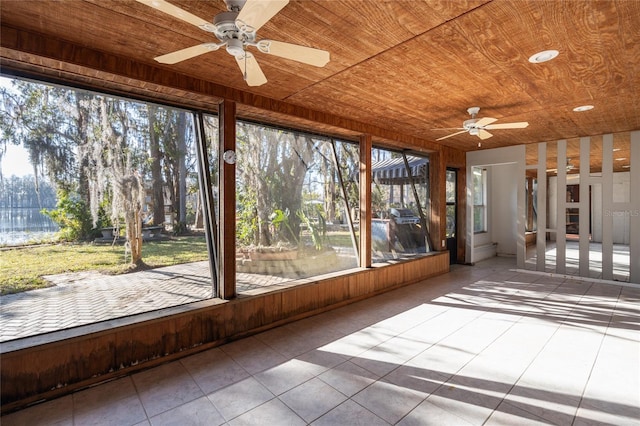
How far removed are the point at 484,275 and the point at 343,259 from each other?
11.2 ft

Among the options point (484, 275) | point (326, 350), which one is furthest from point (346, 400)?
point (484, 275)

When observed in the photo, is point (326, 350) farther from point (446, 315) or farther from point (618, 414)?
point (618, 414)

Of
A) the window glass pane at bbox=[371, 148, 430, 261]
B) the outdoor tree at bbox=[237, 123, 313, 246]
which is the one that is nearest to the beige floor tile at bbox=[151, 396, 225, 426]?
the outdoor tree at bbox=[237, 123, 313, 246]

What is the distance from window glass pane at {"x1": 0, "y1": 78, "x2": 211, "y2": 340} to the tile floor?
79cm

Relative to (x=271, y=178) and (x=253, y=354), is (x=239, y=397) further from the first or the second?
(x=271, y=178)

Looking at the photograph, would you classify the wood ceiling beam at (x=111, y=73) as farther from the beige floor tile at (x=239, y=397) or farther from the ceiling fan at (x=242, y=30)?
the beige floor tile at (x=239, y=397)

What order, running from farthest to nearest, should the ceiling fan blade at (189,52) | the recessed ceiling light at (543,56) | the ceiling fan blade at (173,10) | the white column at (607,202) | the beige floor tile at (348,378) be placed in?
the white column at (607,202)
the recessed ceiling light at (543,56)
the beige floor tile at (348,378)
the ceiling fan blade at (189,52)
the ceiling fan blade at (173,10)

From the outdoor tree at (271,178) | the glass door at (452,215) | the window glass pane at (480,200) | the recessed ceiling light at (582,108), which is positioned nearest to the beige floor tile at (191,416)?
the outdoor tree at (271,178)

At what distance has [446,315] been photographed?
412cm

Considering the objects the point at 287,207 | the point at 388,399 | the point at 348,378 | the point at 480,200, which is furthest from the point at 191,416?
the point at 480,200

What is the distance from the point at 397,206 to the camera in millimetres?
6273

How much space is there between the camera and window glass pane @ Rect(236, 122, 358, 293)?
403cm

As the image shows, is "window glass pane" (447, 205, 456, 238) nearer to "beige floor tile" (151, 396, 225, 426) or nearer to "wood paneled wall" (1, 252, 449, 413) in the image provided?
"wood paneled wall" (1, 252, 449, 413)

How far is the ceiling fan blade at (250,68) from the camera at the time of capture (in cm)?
225
